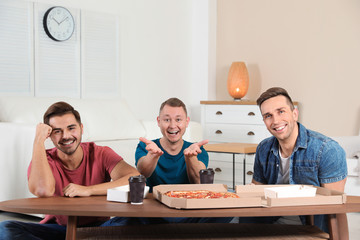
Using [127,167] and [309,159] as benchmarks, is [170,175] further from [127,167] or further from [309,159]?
[309,159]

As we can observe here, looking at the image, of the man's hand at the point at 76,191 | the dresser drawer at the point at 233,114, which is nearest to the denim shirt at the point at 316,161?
the man's hand at the point at 76,191

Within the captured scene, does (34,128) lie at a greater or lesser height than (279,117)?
lesser

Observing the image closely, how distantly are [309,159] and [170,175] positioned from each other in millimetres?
632

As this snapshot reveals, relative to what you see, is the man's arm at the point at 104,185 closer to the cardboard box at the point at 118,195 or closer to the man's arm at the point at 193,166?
the cardboard box at the point at 118,195

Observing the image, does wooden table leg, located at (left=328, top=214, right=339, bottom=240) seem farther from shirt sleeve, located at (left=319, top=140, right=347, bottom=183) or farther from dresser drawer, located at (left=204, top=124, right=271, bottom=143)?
dresser drawer, located at (left=204, top=124, right=271, bottom=143)

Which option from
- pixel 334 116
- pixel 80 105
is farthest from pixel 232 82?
pixel 80 105

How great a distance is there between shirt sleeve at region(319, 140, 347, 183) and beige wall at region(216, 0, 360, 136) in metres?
3.41

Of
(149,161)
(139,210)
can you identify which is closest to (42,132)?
(149,161)

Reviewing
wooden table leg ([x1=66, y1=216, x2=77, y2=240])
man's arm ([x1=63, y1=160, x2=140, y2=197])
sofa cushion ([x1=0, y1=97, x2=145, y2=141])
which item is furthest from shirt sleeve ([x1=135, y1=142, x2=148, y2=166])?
sofa cushion ([x1=0, y1=97, x2=145, y2=141])

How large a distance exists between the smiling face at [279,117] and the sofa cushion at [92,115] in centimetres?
250

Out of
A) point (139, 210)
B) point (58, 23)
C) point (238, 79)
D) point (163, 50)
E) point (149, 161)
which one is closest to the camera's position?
point (139, 210)

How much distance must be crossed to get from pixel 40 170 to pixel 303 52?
4267 millimetres

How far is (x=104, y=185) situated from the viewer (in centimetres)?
192

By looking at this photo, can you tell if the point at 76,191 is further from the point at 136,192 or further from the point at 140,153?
the point at 140,153
